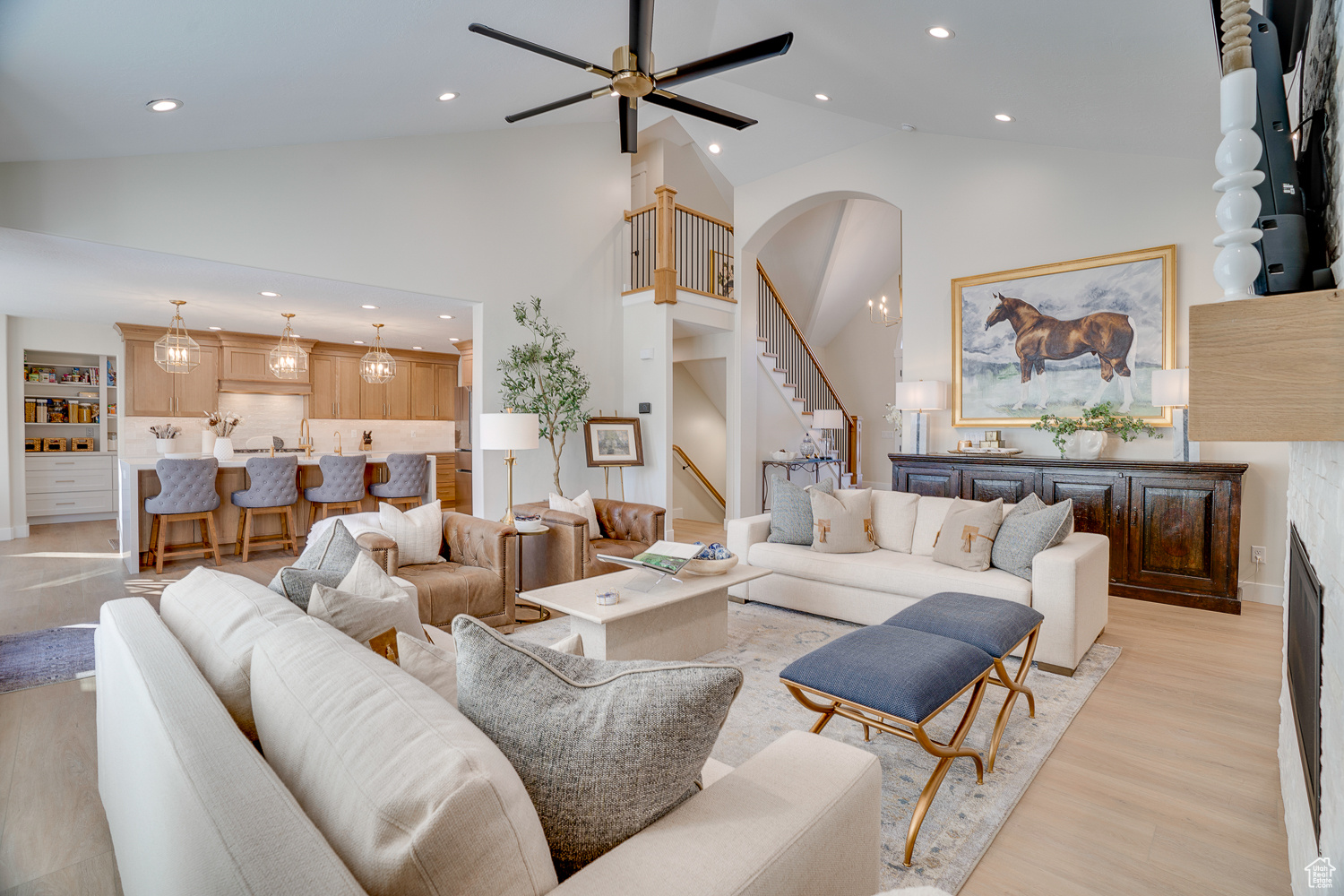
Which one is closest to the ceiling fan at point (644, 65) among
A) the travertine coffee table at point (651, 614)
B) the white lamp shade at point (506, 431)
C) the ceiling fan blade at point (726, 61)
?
the ceiling fan blade at point (726, 61)

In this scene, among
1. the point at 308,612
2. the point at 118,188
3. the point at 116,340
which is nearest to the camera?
the point at 308,612

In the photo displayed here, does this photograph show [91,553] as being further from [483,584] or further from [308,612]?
[308,612]

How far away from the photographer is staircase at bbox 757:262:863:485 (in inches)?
313

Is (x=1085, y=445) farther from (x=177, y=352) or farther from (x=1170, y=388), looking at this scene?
(x=177, y=352)

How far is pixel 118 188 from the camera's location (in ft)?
13.3

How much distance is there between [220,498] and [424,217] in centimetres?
321

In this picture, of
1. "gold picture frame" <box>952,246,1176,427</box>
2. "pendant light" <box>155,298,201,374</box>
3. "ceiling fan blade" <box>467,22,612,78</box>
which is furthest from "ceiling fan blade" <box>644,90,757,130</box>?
"pendant light" <box>155,298,201,374</box>

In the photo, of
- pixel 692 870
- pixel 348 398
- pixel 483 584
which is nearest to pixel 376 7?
pixel 483 584

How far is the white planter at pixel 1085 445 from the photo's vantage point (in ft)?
15.3

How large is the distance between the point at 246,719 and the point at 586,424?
535 centimetres

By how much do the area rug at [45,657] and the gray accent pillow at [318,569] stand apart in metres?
1.84

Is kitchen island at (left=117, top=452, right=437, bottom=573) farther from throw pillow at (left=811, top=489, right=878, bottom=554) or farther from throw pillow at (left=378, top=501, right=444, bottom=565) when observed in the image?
throw pillow at (left=811, top=489, right=878, bottom=554)

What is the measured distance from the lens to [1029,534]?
331 cm

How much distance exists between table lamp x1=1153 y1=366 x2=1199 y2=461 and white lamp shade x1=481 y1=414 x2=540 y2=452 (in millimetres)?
4201
